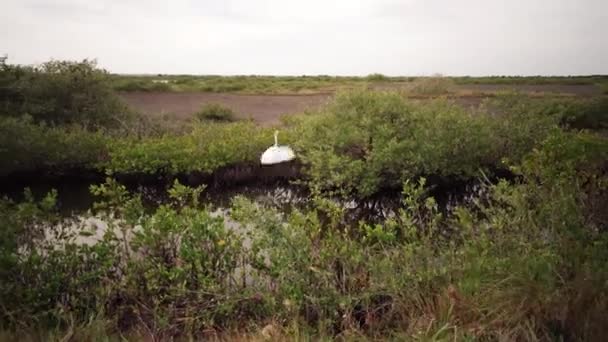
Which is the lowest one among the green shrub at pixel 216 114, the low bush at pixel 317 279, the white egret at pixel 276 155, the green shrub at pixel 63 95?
the low bush at pixel 317 279

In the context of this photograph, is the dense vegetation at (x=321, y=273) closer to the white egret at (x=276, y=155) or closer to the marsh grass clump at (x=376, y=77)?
the white egret at (x=276, y=155)

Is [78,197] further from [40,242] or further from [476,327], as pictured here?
[476,327]

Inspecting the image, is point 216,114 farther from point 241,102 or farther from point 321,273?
point 321,273

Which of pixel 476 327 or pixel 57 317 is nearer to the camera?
pixel 476 327

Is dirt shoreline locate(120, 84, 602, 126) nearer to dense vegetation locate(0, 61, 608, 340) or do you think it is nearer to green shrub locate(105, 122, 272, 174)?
green shrub locate(105, 122, 272, 174)

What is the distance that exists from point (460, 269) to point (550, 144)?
2395mm

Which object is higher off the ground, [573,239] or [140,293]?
[573,239]

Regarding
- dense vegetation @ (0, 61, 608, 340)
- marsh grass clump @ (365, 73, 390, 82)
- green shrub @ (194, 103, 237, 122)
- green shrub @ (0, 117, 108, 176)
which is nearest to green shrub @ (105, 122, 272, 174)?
green shrub @ (0, 117, 108, 176)

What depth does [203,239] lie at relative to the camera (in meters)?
4.19

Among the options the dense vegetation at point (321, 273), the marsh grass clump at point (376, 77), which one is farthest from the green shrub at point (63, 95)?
the marsh grass clump at point (376, 77)

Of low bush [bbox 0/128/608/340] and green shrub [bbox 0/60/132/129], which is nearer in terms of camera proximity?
low bush [bbox 0/128/608/340]

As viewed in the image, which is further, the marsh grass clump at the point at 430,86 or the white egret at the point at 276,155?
the marsh grass clump at the point at 430,86

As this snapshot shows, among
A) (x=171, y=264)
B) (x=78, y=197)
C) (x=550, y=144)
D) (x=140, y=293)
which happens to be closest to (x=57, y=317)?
(x=140, y=293)

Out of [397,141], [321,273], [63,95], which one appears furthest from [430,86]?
[321,273]
